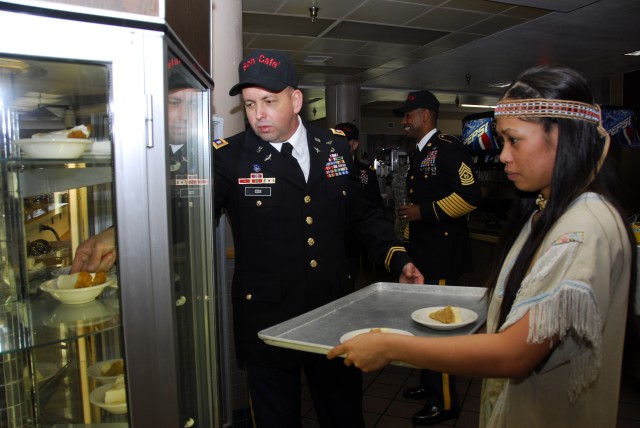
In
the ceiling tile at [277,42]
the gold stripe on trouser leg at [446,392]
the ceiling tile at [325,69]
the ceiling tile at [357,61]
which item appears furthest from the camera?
the ceiling tile at [325,69]

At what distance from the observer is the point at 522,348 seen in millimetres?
999

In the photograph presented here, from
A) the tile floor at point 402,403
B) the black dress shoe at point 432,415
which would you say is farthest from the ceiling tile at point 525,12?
the black dress shoe at point 432,415

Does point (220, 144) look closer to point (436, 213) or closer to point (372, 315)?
point (372, 315)

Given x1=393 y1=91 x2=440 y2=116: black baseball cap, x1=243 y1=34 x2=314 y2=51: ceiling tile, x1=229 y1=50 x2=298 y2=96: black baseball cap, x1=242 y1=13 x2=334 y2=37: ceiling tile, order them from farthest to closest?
1. x1=243 y1=34 x2=314 y2=51: ceiling tile
2. x1=242 y1=13 x2=334 y2=37: ceiling tile
3. x1=393 y1=91 x2=440 y2=116: black baseball cap
4. x1=229 y1=50 x2=298 y2=96: black baseball cap

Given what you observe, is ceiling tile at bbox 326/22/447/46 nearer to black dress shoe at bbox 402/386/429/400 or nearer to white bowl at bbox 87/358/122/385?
black dress shoe at bbox 402/386/429/400

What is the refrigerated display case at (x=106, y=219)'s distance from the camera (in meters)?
0.94

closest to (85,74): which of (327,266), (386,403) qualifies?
(327,266)

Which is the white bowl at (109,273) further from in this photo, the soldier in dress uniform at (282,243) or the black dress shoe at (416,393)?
the black dress shoe at (416,393)

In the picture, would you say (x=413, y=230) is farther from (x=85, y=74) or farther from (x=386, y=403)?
(x=85, y=74)

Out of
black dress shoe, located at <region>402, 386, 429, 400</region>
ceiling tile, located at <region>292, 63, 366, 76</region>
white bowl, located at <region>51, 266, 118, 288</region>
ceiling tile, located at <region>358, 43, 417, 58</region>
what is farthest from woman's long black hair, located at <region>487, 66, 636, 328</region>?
ceiling tile, located at <region>292, 63, 366, 76</region>

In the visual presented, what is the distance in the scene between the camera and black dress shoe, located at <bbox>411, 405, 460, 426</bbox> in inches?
107

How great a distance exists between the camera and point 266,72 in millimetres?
1673

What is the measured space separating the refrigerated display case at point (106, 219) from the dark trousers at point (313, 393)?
37 cm

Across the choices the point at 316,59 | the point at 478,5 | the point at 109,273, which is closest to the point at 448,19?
the point at 478,5
